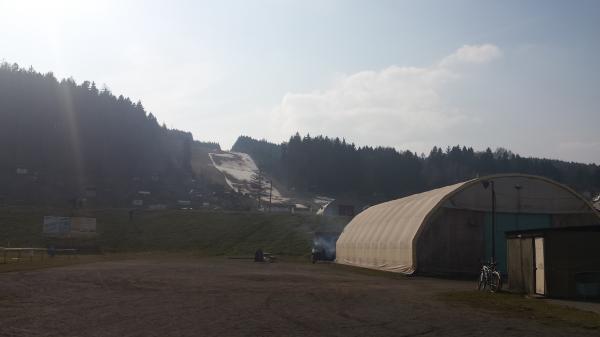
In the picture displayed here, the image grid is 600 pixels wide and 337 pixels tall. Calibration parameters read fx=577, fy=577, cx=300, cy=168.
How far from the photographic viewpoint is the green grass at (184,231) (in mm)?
73875

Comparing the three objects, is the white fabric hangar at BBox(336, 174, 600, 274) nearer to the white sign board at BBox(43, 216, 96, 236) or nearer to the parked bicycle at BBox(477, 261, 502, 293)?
the parked bicycle at BBox(477, 261, 502, 293)

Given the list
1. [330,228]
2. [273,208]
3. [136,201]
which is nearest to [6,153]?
[136,201]

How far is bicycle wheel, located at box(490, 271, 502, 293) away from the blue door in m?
15.2

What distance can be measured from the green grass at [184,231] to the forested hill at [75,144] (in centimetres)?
4191

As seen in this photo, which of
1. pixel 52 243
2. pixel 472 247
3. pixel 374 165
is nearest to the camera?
pixel 472 247

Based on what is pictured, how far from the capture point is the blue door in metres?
38.4

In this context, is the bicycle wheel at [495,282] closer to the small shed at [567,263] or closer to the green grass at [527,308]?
the green grass at [527,308]

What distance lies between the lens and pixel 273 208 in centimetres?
13100

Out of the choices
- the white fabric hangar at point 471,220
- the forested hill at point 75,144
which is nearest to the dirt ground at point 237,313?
the white fabric hangar at point 471,220

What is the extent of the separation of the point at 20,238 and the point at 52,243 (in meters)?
Result: 6.21

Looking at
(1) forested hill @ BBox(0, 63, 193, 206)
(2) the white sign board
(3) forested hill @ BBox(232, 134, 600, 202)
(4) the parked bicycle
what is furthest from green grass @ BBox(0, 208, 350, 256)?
(3) forested hill @ BBox(232, 134, 600, 202)

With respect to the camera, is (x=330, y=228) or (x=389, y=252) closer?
(x=389, y=252)

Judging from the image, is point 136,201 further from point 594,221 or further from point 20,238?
point 594,221

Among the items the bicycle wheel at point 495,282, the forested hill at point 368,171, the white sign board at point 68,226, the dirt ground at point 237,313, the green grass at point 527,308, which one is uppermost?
the forested hill at point 368,171
